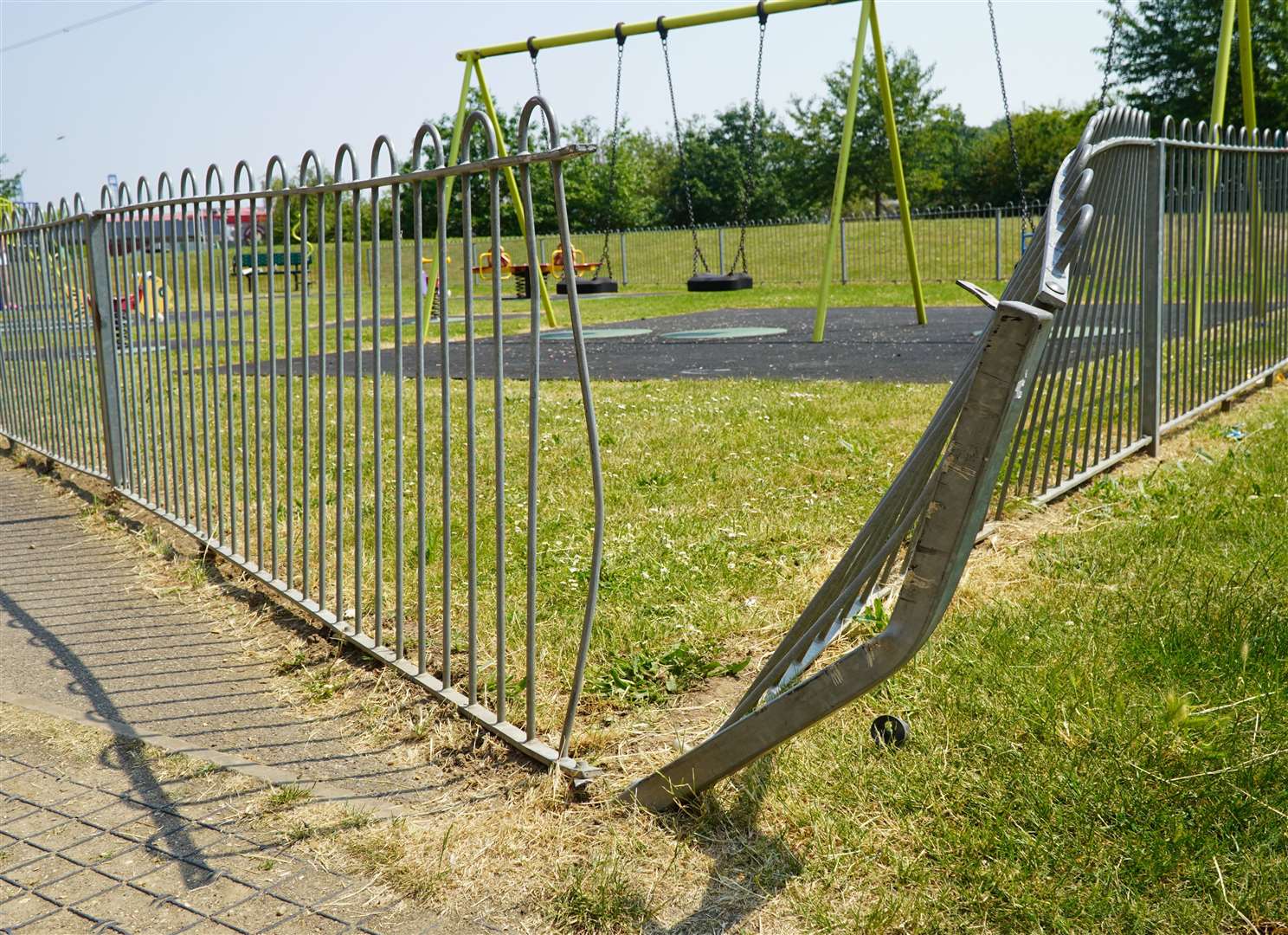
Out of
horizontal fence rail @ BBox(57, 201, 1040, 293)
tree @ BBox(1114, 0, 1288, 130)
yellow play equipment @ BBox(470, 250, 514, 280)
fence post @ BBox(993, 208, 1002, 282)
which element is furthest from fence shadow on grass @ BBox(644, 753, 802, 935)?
tree @ BBox(1114, 0, 1288, 130)

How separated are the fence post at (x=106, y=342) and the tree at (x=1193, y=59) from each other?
1547 inches

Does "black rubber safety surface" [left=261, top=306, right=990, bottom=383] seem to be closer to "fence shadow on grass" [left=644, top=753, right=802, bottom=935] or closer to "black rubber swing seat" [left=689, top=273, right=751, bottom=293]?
"black rubber swing seat" [left=689, top=273, right=751, bottom=293]

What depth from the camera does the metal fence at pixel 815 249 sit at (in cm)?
2758

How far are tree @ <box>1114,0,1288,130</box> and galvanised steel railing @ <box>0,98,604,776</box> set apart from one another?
3896cm

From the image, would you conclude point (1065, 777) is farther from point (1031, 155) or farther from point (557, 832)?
point (1031, 155)

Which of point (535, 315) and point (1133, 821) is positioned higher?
point (535, 315)

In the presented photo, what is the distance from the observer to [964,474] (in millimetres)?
1998

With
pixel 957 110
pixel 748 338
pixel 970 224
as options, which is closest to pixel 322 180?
pixel 748 338

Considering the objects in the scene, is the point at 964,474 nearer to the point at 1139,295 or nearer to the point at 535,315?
the point at 535,315

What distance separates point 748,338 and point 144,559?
992 cm

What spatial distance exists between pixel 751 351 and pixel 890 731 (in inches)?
393

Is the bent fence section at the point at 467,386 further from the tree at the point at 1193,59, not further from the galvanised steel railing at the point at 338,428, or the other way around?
the tree at the point at 1193,59

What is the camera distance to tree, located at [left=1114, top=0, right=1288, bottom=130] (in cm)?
3900

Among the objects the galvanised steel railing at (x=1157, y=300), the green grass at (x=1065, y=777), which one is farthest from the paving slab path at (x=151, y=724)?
the galvanised steel railing at (x=1157, y=300)
